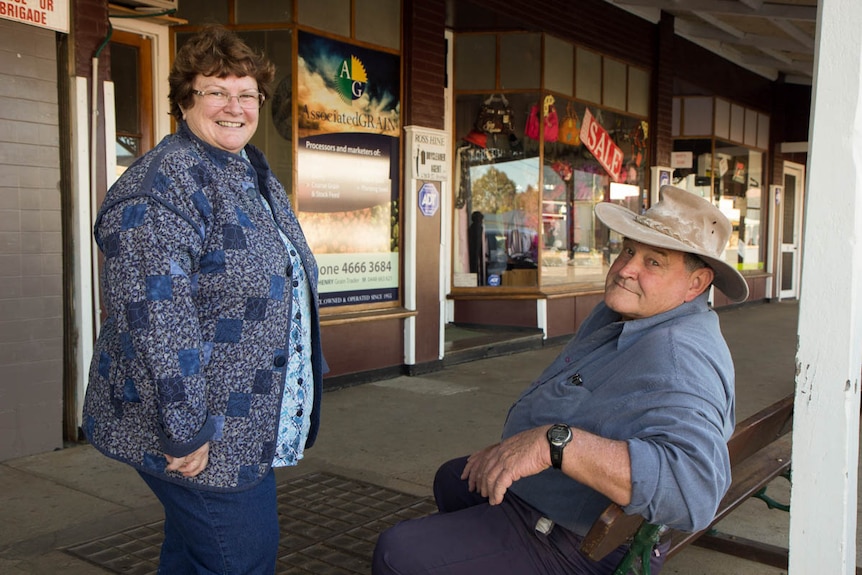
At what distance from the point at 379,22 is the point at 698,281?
207 inches

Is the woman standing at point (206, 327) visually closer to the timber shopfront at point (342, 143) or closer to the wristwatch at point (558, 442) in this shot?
the wristwatch at point (558, 442)

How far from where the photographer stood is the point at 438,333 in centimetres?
761

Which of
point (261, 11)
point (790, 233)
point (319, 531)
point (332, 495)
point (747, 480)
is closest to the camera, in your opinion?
point (747, 480)

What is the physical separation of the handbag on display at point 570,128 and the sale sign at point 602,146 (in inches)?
5.1

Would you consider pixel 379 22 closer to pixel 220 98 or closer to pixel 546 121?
pixel 546 121

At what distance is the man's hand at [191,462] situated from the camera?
202 centimetres

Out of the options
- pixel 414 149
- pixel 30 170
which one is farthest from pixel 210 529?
pixel 414 149

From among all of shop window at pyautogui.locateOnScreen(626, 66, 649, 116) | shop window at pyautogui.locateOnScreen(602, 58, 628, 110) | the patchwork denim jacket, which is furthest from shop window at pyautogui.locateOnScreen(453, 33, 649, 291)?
the patchwork denim jacket

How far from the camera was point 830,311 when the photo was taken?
217 cm

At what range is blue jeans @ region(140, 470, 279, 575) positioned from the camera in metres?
2.12

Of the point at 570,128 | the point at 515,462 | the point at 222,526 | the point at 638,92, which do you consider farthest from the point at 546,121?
the point at 222,526

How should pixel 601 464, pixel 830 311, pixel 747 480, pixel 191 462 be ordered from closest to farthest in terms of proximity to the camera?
pixel 601 464 → pixel 191 462 → pixel 830 311 → pixel 747 480

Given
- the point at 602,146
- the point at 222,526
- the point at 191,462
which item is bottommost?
the point at 222,526

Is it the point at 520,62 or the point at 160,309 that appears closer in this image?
the point at 160,309
